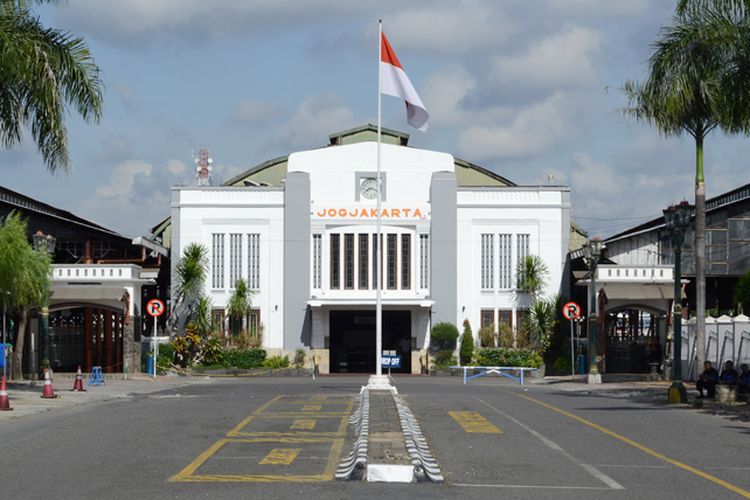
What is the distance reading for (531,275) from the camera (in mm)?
56250

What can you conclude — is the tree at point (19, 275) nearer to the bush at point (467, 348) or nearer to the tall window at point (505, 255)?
the bush at point (467, 348)

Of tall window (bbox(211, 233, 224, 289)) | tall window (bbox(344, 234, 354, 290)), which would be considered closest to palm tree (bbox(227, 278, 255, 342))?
tall window (bbox(211, 233, 224, 289))

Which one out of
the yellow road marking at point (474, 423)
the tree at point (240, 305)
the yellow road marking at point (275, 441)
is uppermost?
the tree at point (240, 305)

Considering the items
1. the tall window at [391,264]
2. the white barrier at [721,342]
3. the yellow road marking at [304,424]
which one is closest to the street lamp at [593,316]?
the white barrier at [721,342]

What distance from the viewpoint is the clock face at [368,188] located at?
5701 centimetres

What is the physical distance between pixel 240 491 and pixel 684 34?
Answer: 22105 millimetres

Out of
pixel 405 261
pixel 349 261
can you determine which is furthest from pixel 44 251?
pixel 405 261

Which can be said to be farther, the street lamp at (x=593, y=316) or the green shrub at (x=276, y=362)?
the green shrub at (x=276, y=362)

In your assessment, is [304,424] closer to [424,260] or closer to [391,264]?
[391,264]

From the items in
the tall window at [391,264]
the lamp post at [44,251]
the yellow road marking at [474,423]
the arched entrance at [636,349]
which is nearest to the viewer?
the yellow road marking at [474,423]

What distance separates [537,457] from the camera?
16500 mm

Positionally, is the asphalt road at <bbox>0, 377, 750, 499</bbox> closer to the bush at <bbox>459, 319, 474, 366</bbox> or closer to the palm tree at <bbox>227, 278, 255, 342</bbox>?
the bush at <bbox>459, 319, 474, 366</bbox>

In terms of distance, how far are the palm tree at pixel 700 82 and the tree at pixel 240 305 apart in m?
26.0

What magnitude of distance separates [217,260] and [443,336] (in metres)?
11.8
